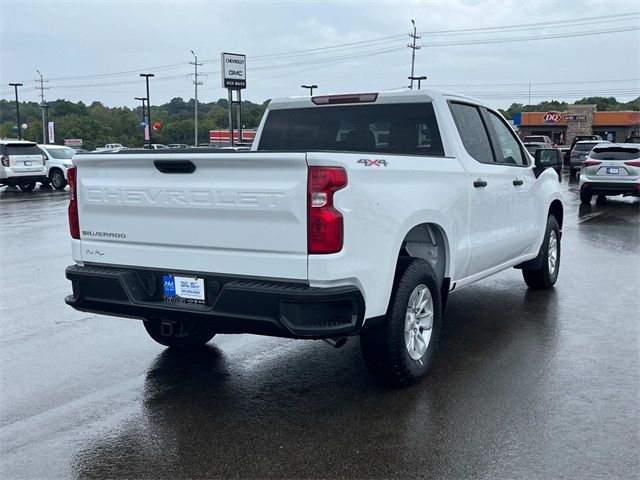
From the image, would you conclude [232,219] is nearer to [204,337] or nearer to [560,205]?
[204,337]

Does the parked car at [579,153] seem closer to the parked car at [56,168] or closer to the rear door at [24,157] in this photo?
the parked car at [56,168]

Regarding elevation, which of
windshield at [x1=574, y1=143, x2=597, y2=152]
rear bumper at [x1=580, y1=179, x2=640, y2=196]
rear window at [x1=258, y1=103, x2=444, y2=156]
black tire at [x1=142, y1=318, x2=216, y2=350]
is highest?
rear window at [x1=258, y1=103, x2=444, y2=156]

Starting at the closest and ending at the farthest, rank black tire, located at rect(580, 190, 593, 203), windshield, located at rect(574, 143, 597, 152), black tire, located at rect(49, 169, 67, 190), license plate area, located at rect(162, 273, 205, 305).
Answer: license plate area, located at rect(162, 273, 205, 305), black tire, located at rect(580, 190, 593, 203), black tire, located at rect(49, 169, 67, 190), windshield, located at rect(574, 143, 597, 152)

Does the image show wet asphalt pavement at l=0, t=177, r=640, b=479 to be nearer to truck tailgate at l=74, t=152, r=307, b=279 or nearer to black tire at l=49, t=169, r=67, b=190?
truck tailgate at l=74, t=152, r=307, b=279

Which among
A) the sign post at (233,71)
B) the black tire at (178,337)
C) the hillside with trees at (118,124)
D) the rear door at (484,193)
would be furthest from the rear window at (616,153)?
the hillside with trees at (118,124)

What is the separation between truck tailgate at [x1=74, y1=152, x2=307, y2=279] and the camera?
3.95 metres

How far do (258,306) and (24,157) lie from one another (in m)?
23.0

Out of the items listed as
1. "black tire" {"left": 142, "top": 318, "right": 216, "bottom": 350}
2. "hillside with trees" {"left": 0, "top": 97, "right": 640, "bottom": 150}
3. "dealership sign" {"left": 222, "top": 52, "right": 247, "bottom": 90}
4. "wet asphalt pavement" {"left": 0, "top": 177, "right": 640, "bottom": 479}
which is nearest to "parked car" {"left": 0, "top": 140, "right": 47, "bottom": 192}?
"dealership sign" {"left": 222, "top": 52, "right": 247, "bottom": 90}

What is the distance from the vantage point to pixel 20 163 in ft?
80.1

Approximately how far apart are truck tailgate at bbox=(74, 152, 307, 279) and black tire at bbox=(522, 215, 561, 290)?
451 cm

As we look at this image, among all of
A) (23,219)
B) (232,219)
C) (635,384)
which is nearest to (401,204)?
(232,219)

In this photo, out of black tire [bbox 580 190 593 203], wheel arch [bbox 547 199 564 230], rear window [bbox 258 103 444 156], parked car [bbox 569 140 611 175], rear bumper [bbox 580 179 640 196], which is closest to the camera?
rear window [bbox 258 103 444 156]

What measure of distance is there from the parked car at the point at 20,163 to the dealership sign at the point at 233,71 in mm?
7413

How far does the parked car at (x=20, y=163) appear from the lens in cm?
2405
